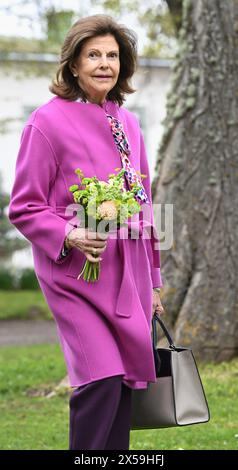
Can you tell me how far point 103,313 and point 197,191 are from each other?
14.0 ft

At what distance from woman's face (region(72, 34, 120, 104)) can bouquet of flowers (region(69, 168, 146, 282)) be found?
439 mm

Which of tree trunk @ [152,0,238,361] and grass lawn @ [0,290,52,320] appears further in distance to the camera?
grass lawn @ [0,290,52,320]

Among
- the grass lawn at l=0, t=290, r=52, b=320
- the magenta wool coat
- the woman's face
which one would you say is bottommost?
the grass lawn at l=0, t=290, r=52, b=320

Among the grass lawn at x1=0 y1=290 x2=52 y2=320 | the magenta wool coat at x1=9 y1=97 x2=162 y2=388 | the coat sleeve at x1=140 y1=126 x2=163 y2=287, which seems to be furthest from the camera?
the grass lawn at x1=0 y1=290 x2=52 y2=320

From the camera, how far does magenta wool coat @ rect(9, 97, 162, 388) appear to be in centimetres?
373

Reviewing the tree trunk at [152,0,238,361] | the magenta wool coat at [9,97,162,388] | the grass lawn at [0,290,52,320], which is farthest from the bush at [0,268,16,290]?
the magenta wool coat at [9,97,162,388]

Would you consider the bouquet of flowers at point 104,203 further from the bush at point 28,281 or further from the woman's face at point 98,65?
the bush at point 28,281

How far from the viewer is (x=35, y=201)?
3764mm

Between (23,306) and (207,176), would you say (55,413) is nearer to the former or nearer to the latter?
(207,176)

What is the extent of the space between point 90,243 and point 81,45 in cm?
82

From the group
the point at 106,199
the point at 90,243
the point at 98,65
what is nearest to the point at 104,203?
the point at 106,199

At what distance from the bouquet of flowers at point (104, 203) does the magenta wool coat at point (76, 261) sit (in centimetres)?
10

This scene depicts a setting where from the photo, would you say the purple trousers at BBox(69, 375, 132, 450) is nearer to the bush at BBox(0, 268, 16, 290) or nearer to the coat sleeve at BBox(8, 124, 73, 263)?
the coat sleeve at BBox(8, 124, 73, 263)
